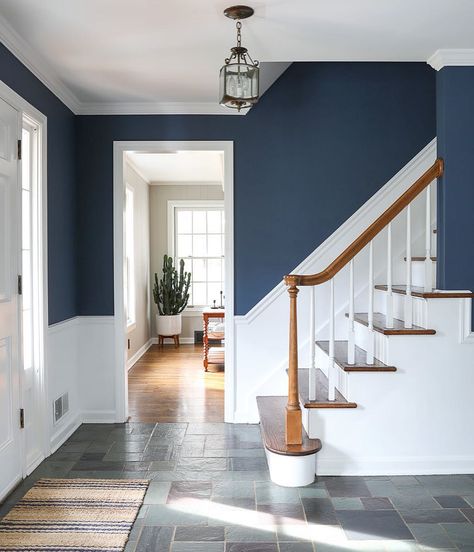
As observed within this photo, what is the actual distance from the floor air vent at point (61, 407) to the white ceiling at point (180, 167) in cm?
306

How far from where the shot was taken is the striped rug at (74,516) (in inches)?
102

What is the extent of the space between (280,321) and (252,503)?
5.76ft

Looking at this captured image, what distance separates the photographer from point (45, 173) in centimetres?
379

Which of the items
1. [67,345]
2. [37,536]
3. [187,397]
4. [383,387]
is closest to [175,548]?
[37,536]

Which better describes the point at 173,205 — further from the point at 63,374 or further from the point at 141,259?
the point at 63,374

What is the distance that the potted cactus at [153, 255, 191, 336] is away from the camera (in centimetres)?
855

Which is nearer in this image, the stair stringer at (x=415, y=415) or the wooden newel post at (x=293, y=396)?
the wooden newel post at (x=293, y=396)

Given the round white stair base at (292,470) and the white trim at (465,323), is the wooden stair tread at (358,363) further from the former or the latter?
the round white stair base at (292,470)

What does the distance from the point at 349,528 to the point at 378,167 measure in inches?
110

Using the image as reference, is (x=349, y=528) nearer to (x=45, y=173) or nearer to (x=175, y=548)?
(x=175, y=548)

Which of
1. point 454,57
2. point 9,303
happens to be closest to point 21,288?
point 9,303

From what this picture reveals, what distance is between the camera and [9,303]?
3162 mm

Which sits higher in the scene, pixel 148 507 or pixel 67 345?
pixel 67 345

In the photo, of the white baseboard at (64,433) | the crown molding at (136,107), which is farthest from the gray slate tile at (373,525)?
the crown molding at (136,107)
